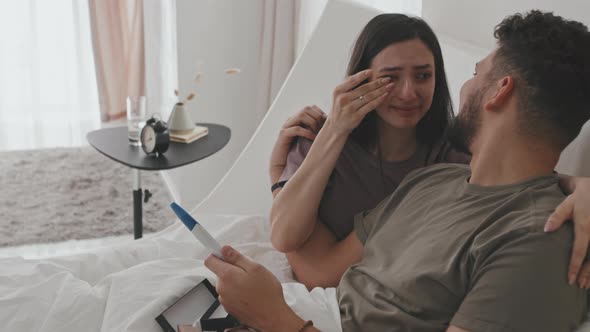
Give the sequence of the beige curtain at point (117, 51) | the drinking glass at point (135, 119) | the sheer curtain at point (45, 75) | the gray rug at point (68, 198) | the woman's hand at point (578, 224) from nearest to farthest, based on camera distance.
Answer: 1. the woman's hand at point (578, 224)
2. the drinking glass at point (135, 119)
3. the gray rug at point (68, 198)
4. the sheer curtain at point (45, 75)
5. the beige curtain at point (117, 51)

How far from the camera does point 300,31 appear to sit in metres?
2.81

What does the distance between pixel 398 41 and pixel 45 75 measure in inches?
110

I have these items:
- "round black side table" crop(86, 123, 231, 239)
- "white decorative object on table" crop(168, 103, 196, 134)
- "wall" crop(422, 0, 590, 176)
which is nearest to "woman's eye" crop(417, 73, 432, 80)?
"wall" crop(422, 0, 590, 176)

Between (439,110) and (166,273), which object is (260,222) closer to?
(166,273)

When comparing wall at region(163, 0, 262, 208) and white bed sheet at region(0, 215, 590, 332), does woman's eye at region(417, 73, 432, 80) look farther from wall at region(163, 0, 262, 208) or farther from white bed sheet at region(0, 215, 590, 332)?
wall at region(163, 0, 262, 208)

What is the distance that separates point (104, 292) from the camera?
1.20m

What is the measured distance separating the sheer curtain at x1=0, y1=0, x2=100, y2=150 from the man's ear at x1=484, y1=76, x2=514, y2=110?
120 inches

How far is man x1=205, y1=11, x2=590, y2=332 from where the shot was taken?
87cm

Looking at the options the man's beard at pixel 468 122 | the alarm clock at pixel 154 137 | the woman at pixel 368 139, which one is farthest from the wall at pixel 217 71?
the man's beard at pixel 468 122

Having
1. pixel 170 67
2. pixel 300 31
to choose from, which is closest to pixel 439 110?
pixel 300 31

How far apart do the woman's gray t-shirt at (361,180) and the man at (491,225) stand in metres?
0.24

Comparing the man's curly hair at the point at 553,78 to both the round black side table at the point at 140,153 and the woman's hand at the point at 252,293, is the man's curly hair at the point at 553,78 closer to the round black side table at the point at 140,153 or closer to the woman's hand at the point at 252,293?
the woman's hand at the point at 252,293

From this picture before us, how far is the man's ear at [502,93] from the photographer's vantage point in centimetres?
100

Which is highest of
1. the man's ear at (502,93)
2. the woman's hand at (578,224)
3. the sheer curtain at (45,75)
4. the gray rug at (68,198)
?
the man's ear at (502,93)
